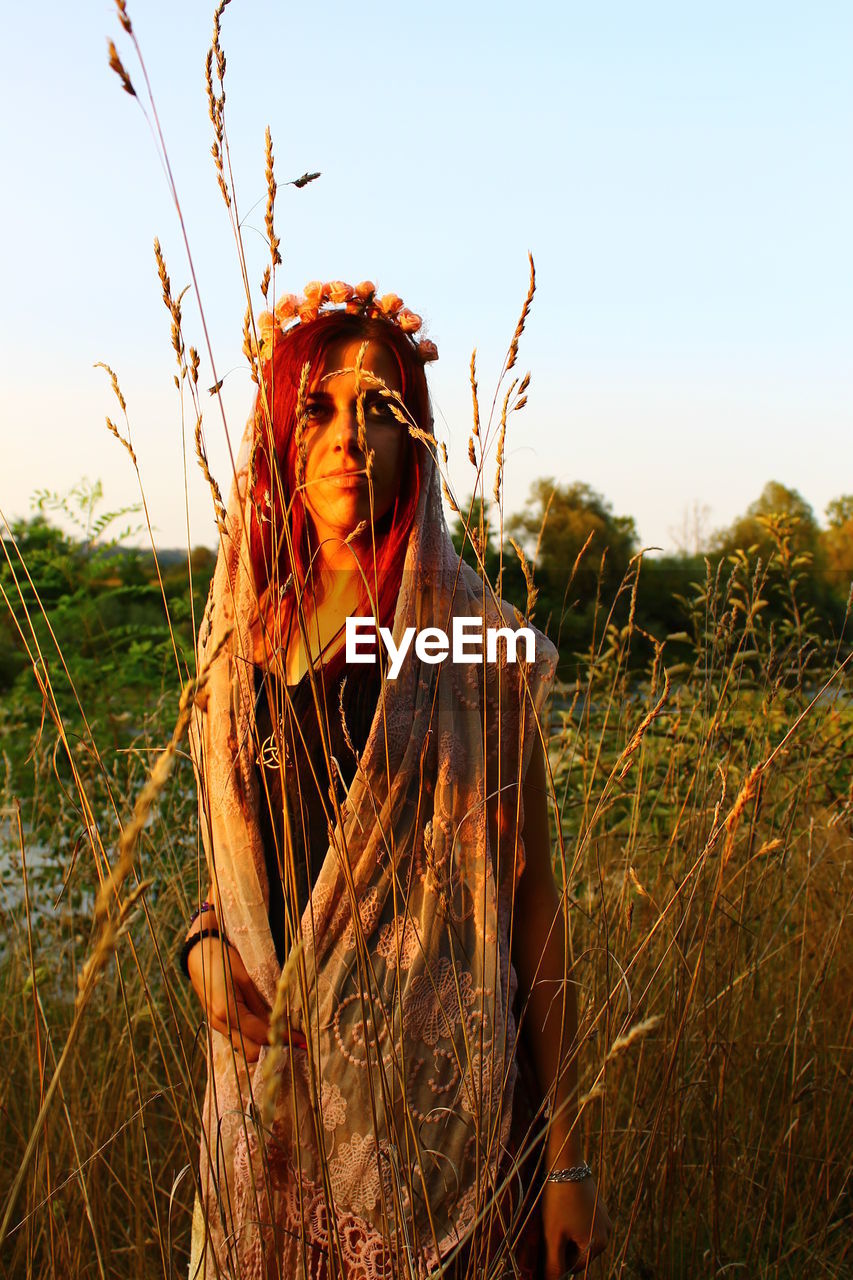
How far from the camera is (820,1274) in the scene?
6.31 feet

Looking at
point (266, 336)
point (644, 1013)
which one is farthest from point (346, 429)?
point (644, 1013)

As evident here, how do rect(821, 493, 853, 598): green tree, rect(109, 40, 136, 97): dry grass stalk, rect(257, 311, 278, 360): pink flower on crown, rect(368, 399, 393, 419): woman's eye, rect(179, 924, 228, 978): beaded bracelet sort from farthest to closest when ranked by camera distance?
rect(821, 493, 853, 598): green tree
rect(368, 399, 393, 419): woman's eye
rect(179, 924, 228, 978): beaded bracelet
rect(257, 311, 278, 360): pink flower on crown
rect(109, 40, 136, 97): dry grass stalk

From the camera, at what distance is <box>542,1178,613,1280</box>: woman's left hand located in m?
1.24

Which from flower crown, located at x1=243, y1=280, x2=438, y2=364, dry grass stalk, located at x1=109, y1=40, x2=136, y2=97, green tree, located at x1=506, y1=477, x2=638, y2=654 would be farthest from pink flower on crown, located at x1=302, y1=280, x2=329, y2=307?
green tree, located at x1=506, y1=477, x2=638, y2=654

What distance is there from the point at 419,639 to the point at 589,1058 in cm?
102

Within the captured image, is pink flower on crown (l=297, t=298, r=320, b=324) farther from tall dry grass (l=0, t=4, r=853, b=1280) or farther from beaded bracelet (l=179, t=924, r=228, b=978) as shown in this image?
beaded bracelet (l=179, t=924, r=228, b=978)

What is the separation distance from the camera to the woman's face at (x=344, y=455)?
1423 millimetres

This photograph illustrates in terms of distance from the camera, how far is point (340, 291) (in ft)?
5.41

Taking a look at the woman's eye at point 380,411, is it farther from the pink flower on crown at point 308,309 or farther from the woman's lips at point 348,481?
the pink flower on crown at point 308,309

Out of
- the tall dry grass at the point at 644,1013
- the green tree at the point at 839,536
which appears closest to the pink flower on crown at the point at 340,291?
the tall dry grass at the point at 644,1013

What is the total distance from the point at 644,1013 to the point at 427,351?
4.30 feet

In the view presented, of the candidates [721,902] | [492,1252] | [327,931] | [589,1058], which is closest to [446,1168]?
[492,1252]

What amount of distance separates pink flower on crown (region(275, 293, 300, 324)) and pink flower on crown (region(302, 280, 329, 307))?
0.07 feet

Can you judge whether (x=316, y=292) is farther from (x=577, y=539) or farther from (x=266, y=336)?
(x=577, y=539)
